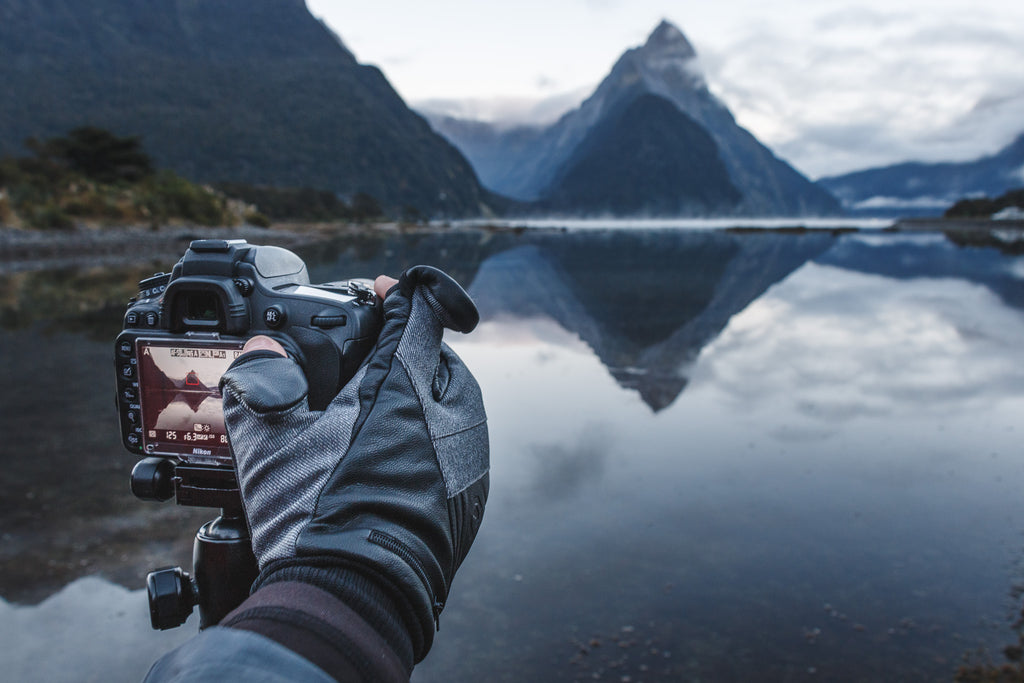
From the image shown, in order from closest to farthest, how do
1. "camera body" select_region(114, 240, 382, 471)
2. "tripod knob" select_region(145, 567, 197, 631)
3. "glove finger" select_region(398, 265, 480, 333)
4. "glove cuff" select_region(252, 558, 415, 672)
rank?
"glove cuff" select_region(252, 558, 415, 672), "glove finger" select_region(398, 265, 480, 333), "camera body" select_region(114, 240, 382, 471), "tripod knob" select_region(145, 567, 197, 631)

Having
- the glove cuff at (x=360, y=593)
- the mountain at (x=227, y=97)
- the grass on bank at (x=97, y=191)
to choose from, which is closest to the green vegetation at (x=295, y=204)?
the grass on bank at (x=97, y=191)

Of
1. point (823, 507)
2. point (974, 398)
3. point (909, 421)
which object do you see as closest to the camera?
point (823, 507)

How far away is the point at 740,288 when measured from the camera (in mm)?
21047

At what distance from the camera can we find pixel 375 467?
1090 mm

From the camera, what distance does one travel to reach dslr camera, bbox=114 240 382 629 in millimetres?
1475

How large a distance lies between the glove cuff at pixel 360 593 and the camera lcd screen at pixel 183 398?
2.29 feet

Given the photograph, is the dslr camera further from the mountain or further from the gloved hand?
the mountain

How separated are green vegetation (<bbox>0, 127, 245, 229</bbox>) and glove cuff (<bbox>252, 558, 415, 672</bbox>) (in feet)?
107

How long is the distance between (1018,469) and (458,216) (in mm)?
136557

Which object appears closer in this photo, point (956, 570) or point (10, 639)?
point (10, 639)

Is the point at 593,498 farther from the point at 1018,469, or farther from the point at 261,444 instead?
the point at 261,444

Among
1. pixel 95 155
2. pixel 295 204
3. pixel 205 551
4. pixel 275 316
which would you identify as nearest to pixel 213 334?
pixel 275 316

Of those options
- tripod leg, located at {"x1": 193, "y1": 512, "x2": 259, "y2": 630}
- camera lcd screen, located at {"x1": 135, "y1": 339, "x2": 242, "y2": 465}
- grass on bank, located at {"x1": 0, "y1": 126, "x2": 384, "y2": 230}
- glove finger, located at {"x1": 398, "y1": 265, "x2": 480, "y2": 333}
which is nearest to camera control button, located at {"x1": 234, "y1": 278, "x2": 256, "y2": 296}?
camera lcd screen, located at {"x1": 135, "y1": 339, "x2": 242, "y2": 465}

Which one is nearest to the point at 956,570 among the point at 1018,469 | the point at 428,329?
the point at 1018,469
